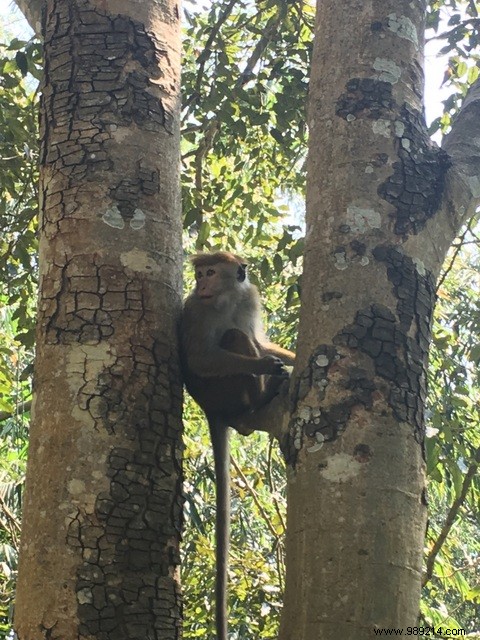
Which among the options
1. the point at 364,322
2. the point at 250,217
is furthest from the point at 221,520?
the point at 250,217

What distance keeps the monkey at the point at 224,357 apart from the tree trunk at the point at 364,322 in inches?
45.2

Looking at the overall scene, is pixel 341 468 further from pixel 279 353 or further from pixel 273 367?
pixel 279 353

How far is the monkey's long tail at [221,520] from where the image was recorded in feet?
9.76

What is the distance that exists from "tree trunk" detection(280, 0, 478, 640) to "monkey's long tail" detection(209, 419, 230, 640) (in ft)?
3.61

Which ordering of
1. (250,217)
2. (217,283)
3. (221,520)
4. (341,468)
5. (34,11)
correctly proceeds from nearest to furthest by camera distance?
(341,468) → (221,520) → (34,11) → (217,283) → (250,217)

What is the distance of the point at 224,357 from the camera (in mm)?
4020

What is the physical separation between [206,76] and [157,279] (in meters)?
2.64

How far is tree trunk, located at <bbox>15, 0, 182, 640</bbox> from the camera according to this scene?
2168 millimetres

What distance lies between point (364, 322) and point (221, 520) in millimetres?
1579

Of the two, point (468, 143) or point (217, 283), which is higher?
point (217, 283)

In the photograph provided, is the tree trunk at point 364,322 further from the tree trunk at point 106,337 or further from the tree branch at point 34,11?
the tree branch at point 34,11

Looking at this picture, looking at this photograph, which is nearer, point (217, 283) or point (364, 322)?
point (364, 322)

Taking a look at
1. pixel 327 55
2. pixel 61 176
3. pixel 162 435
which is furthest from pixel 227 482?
pixel 327 55

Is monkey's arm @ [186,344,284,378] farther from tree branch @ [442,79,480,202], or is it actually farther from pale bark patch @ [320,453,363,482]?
pale bark patch @ [320,453,363,482]
